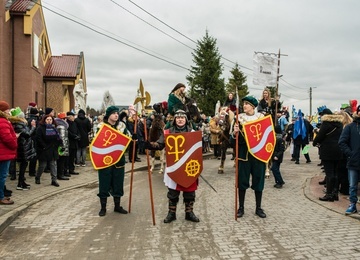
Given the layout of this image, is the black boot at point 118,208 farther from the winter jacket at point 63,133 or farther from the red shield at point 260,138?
the winter jacket at point 63,133

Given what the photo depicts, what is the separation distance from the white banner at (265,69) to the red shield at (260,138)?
7.26 meters

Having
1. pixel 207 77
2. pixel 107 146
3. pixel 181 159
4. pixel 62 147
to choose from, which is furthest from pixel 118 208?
pixel 207 77

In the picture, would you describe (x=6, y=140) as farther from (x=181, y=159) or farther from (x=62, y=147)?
(x=181, y=159)

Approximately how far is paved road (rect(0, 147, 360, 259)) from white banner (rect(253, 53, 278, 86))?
20.6ft

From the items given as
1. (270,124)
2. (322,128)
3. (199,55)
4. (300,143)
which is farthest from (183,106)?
(199,55)

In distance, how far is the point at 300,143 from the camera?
600 inches

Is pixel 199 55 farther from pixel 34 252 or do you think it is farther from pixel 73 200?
pixel 34 252

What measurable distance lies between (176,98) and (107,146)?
2.56 meters

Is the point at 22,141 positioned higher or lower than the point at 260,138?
lower

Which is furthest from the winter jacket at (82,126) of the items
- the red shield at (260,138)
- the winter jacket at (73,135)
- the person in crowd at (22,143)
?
the red shield at (260,138)

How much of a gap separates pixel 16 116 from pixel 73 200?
2604mm

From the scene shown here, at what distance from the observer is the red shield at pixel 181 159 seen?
6.48m

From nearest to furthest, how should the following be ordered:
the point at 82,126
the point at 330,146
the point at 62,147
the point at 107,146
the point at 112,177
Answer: the point at 107,146 → the point at 112,177 → the point at 330,146 → the point at 62,147 → the point at 82,126

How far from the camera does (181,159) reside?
650 cm
